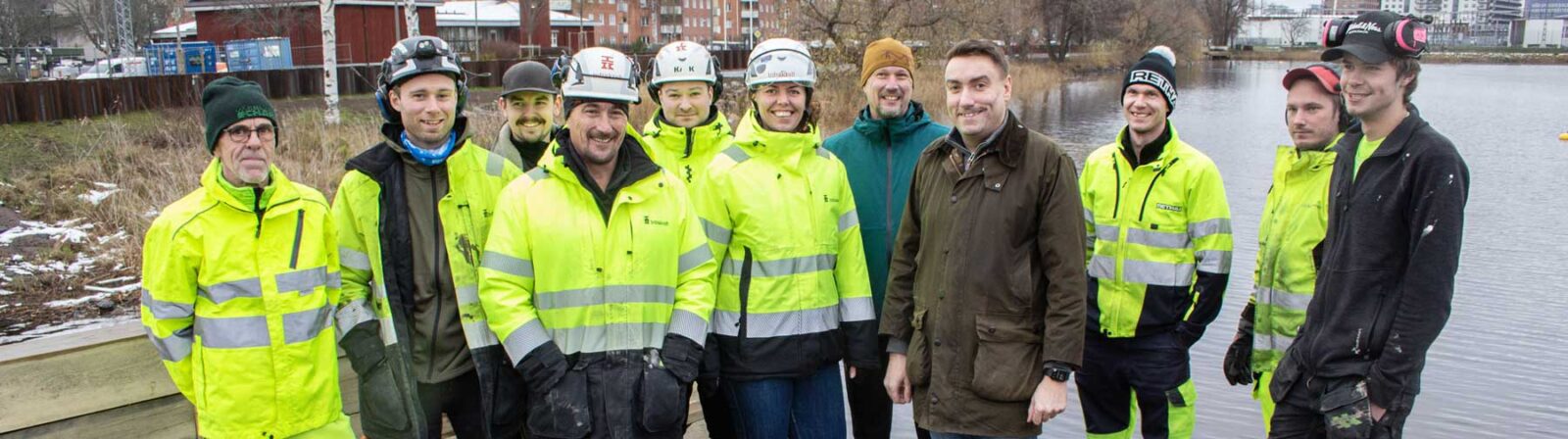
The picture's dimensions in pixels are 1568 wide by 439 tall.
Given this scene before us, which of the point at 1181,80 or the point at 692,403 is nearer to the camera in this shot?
the point at 692,403

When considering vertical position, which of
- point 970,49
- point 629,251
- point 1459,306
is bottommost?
point 1459,306

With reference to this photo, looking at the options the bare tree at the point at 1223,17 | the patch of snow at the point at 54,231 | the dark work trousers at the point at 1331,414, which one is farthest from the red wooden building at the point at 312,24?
the bare tree at the point at 1223,17

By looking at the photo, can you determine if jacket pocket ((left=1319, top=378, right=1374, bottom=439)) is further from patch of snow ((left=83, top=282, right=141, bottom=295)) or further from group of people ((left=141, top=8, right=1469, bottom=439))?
patch of snow ((left=83, top=282, right=141, bottom=295))

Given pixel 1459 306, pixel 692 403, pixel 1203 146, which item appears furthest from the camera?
pixel 1203 146

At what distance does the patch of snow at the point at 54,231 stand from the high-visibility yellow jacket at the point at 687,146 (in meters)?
5.55

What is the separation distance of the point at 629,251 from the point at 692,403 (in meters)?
2.13

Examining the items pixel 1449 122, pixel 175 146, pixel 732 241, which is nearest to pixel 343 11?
pixel 175 146

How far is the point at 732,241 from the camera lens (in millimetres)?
3553

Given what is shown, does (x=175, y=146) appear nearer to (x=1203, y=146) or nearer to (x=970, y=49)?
(x=970, y=49)

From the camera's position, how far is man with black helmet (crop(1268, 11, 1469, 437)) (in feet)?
8.98

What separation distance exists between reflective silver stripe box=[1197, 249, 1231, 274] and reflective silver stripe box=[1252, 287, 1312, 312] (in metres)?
0.15

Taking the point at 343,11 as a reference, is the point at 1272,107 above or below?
below

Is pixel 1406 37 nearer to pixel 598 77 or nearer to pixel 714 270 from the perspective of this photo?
pixel 714 270

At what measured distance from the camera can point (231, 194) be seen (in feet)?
9.77
